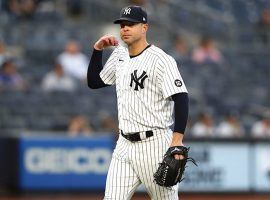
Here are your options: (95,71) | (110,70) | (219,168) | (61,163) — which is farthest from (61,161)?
(110,70)

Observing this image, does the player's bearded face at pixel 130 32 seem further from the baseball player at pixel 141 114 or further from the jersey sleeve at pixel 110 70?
the jersey sleeve at pixel 110 70

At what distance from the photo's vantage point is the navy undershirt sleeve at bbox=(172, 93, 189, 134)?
238 inches

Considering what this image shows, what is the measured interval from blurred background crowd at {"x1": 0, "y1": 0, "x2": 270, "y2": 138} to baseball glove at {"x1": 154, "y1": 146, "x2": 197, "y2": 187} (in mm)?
6724

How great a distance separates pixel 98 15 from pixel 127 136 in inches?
434

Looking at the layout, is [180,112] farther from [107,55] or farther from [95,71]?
[107,55]

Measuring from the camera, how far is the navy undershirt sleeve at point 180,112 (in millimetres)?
6035

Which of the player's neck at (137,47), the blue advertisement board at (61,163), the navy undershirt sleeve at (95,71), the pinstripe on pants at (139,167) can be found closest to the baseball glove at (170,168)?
the pinstripe on pants at (139,167)

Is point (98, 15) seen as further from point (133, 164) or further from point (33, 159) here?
point (133, 164)

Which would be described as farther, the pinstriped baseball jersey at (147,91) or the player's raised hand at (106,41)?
the player's raised hand at (106,41)

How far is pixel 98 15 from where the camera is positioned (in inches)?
676

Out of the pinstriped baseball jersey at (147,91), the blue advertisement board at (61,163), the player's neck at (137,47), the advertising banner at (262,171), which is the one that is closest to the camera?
the pinstriped baseball jersey at (147,91)

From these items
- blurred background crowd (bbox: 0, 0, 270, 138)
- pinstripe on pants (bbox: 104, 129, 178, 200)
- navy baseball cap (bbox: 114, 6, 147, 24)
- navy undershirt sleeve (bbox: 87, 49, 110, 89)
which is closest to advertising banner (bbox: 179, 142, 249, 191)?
blurred background crowd (bbox: 0, 0, 270, 138)

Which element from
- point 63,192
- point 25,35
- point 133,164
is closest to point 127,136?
point 133,164

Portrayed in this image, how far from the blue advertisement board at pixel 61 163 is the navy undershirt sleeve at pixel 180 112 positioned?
6765mm
